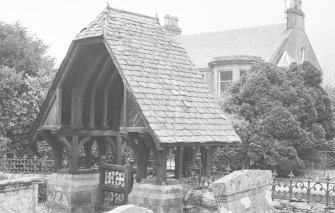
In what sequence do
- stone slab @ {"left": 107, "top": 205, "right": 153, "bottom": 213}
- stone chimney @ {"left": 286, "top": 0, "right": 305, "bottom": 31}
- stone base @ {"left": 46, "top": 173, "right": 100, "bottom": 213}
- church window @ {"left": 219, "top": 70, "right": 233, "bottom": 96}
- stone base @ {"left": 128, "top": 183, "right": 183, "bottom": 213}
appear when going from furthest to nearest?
stone chimney @ {"left": 286, "top": 0, "right": 305, "bottom": 31}
church window @ {"left": 219, "top": 70, "right": 233, "bottom": 96}
stone base @ {"left": 46, "top": 173, "right": 100, "bottom": 213}
stone base @ {"left": 128, "top": 183, "right": 183, "bottom": 213}
stone slab @ {"left": 107, "top": 205, "right": 153, "bottom": 213}

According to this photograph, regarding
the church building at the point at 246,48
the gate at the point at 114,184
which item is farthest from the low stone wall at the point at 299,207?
the church building at the point at 246,48

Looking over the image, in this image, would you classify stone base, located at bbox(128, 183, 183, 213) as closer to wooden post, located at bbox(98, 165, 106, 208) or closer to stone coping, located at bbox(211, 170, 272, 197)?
wooden post, located at bbox(98, 165, 106, 208)

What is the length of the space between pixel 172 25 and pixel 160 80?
30147mm

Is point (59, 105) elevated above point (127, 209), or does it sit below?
above

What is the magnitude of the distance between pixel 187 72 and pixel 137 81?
6.62ft

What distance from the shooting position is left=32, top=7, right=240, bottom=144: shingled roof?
9.35 metres

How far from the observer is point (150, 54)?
35.2 feet

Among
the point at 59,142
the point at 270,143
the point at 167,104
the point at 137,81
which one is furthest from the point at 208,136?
the point at 270,143

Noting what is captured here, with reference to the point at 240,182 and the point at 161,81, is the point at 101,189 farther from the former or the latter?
the point at 240,182

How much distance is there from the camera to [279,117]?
58.6 ft

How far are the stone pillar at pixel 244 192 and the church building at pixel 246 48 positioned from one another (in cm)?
2193

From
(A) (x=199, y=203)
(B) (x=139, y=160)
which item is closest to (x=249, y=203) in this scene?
(A) (x=199, y=203)

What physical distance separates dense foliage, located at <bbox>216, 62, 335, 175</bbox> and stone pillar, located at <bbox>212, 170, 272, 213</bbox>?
10578 mm

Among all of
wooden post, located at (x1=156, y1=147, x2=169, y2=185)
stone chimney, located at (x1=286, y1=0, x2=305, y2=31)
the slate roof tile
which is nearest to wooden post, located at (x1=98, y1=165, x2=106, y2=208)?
wooden post, located at (x1=156, y1=147, x2=169, y2=185)
